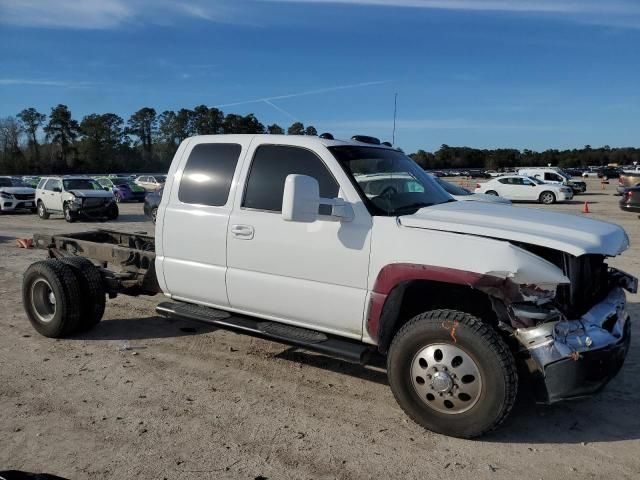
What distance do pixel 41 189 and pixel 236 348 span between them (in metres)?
19.8

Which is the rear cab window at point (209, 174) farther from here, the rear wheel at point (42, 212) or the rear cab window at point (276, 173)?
the rear wheel at point (42, 212)

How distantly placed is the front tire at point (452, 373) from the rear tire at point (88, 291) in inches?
136

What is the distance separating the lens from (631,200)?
Result: 19.6 metres

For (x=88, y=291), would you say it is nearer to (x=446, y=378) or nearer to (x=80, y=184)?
(x=446, y=378)

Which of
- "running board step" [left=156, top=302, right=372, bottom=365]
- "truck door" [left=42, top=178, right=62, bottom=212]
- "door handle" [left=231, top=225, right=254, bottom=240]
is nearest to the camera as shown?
"running board step" [left=156, top=302, right=372, bottom=365]

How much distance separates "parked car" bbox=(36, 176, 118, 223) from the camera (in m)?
20.3

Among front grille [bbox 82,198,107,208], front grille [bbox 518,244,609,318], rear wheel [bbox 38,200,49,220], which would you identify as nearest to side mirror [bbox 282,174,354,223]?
front grille [bbox 518,244,609,318]

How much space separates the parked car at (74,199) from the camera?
20.3 meters

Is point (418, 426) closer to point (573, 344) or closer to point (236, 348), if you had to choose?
point (573, 344)

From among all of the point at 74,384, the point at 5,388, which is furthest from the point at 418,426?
the point at 5,388

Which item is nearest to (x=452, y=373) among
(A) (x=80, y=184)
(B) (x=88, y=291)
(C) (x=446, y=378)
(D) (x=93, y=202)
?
(C) (x=446, y=378)

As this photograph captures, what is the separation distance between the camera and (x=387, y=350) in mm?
4211

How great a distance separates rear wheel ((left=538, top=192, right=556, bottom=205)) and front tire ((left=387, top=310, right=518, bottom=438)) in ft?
94.2

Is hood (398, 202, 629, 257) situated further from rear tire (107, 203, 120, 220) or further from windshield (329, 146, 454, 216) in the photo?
rear tire (107, 203, 120, 220)
